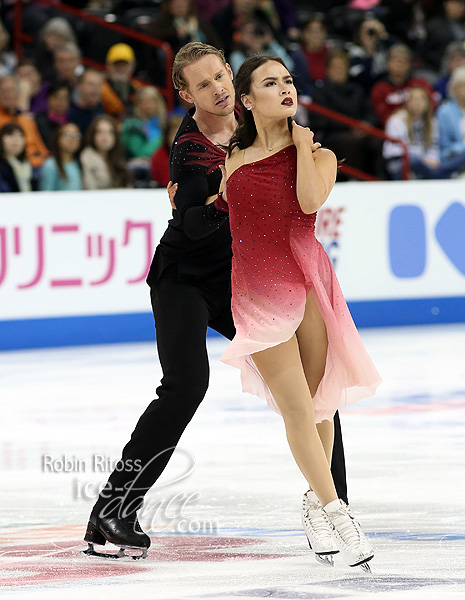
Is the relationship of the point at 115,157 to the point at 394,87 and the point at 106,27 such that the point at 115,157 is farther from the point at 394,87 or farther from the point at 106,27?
the point at 394,87

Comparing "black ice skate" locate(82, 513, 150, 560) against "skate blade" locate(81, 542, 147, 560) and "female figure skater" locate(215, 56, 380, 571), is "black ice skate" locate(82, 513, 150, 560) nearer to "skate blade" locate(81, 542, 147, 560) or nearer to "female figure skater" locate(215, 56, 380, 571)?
"skate blade" locate(81, 542, 147, 560)

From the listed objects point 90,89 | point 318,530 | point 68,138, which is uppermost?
point 90,89

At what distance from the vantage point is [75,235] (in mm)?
8633

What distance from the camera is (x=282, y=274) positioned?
11.1ft

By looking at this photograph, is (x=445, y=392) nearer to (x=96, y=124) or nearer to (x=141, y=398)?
(x=141, y=398)

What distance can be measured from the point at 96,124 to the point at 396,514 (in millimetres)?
5958

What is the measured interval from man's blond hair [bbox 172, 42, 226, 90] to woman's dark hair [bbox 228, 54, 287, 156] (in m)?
0.26

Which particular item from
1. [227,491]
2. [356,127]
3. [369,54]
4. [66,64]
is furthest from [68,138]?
[227,491]

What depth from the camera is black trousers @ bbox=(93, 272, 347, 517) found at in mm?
3531

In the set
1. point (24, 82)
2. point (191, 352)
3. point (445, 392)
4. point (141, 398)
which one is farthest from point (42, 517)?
point (24, 82)

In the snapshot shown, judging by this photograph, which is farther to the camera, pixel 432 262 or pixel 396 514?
pixel 432 262

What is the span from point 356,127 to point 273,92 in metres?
7.89

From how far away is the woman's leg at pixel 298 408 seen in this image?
3.29 metres

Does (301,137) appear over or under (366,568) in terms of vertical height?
over
